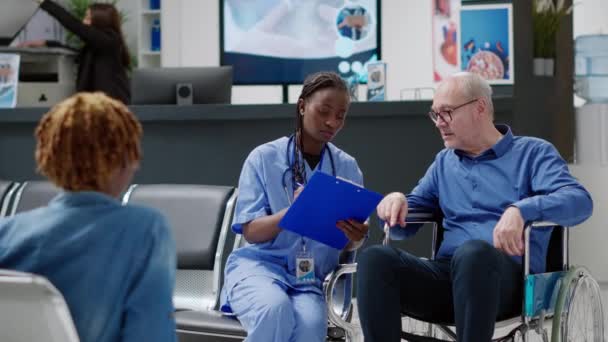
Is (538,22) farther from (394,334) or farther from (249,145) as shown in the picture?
(394,334)

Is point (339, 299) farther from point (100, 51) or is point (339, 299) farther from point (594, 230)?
point (100, 51)

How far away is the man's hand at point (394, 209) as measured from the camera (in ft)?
8.92

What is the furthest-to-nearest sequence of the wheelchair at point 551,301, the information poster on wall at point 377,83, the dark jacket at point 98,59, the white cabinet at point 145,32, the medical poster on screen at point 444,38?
the white cabinet at point 145,32 → the medical poster on screen at point 444,38 → the dark jacket at point 98,59 → the information poster on wall at point 377,83 → the wheelchair at point 551,301

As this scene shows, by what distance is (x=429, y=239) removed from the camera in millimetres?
4547

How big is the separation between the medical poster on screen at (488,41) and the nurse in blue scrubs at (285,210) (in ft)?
7.39

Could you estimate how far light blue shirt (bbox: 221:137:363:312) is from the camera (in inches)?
109

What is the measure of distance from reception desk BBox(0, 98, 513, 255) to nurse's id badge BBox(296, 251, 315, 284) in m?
1.74

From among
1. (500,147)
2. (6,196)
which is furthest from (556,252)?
(6,196)

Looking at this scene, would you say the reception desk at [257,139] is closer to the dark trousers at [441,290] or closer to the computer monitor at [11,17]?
the dark trousers at [441,290]

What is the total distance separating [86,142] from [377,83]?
341 centimetres

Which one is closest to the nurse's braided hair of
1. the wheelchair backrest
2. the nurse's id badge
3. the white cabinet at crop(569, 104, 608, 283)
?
the nurse's id badge

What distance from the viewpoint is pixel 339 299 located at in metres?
2.83

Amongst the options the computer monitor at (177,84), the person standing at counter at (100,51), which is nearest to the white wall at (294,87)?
the person standing at counter at (100,51)

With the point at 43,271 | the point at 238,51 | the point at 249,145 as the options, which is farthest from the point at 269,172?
the point at 238,51
